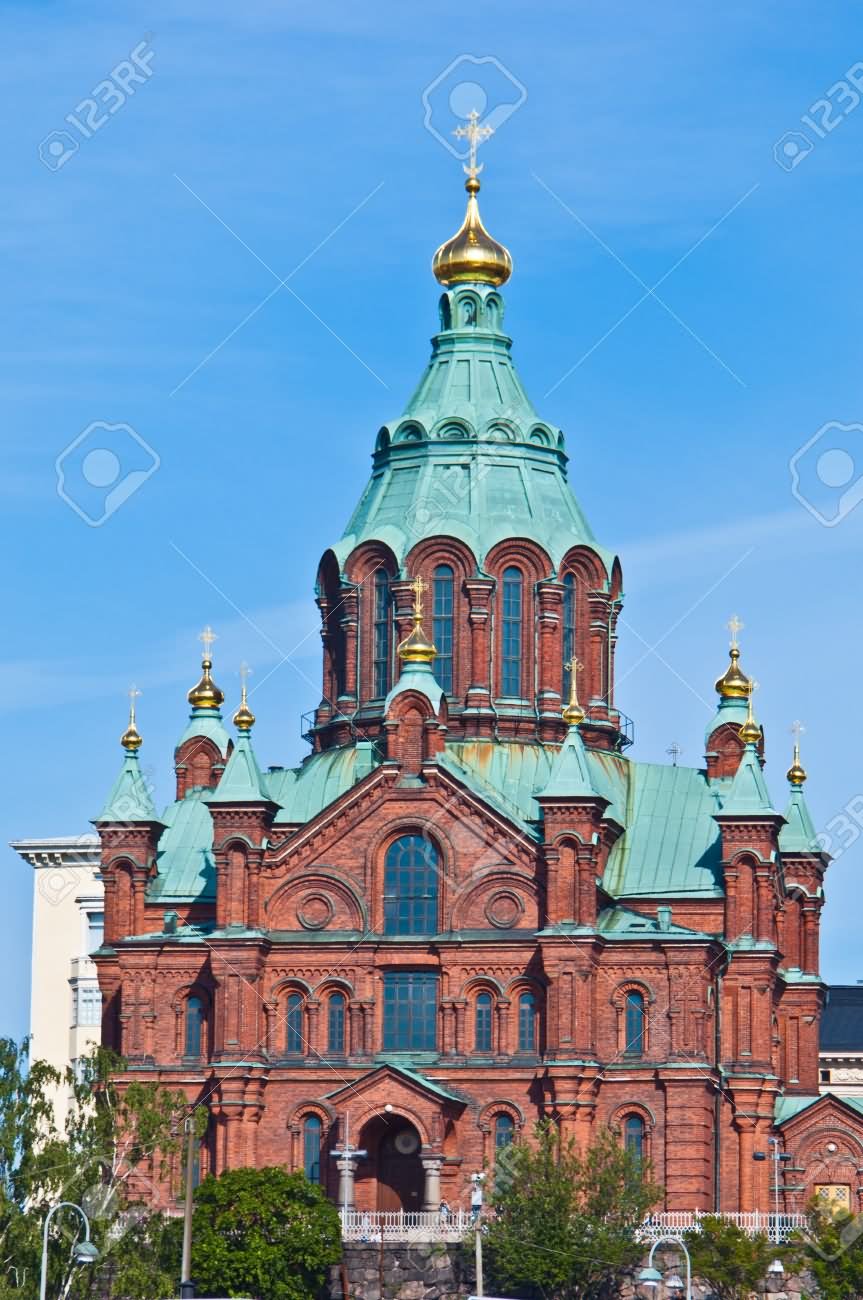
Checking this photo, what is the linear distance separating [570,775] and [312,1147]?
11.6 meters

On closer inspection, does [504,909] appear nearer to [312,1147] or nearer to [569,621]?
[312,1147]

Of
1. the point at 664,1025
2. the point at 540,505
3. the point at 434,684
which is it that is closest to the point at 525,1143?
the point at 664,1025

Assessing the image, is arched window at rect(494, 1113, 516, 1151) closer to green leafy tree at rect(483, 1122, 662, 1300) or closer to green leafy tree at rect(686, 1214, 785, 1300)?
green leafy tree at rect(483, 1122, 662, 1300)

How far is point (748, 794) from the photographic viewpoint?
10300 cm

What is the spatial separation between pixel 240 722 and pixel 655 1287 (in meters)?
22.0

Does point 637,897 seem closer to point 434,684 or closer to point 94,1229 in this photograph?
point 434,684

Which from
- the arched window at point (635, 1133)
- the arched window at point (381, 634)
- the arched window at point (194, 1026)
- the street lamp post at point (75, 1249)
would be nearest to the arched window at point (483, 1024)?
the arched window at point (635, 1133)

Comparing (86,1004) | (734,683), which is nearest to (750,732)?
(734,683)

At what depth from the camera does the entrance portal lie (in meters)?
100

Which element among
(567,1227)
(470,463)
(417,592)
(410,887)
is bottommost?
(567,1227)

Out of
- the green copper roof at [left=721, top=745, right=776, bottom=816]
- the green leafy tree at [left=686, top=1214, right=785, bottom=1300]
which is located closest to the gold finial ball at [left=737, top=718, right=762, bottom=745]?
the green copper roof at [left=721, top=745, right=776, bottom=816]

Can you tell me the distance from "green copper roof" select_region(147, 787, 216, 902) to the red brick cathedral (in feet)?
0.34

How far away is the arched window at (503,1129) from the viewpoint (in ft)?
328

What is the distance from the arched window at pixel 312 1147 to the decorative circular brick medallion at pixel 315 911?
16.3 ft
